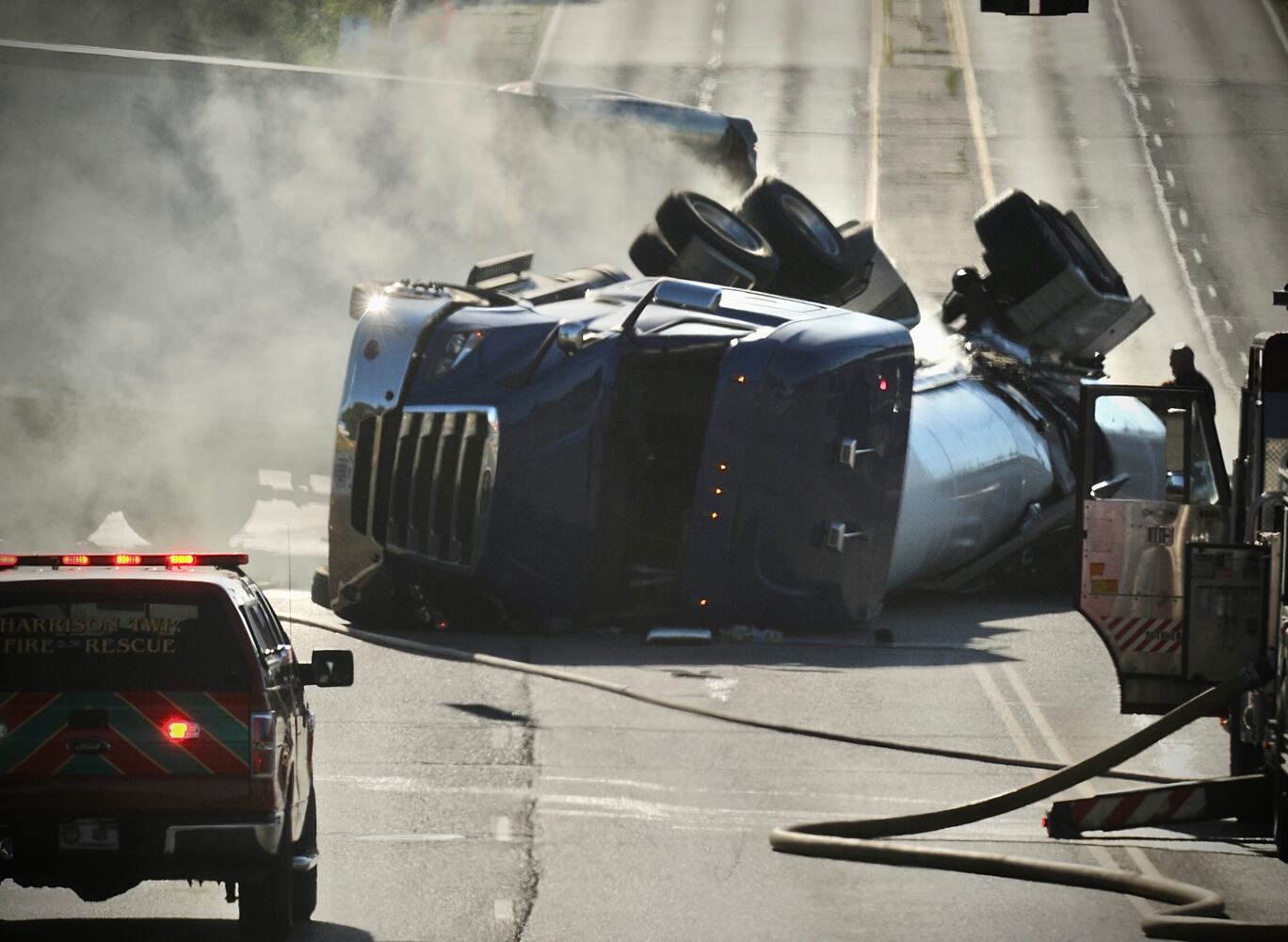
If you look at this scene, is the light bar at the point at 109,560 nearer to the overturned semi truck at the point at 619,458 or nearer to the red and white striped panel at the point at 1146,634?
the red and white striped panel at the point at 1146,634

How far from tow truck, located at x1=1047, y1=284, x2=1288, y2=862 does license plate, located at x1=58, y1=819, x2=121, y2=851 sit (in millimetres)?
3944

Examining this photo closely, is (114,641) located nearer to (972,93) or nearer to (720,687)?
(720,687)

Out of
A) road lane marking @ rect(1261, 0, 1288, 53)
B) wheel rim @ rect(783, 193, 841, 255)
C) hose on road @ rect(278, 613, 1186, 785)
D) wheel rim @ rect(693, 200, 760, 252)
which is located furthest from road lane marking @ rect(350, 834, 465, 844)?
road lane marking @ rect(1261, 0, 1288, 53)

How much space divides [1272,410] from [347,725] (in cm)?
587

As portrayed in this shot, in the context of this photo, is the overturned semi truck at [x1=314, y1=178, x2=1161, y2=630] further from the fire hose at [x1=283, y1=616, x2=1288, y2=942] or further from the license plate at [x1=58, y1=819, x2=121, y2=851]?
the license plate at [x1=58, y1=819, x2=121, y2=851]

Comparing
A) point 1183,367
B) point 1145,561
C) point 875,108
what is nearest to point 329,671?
point 1145,561

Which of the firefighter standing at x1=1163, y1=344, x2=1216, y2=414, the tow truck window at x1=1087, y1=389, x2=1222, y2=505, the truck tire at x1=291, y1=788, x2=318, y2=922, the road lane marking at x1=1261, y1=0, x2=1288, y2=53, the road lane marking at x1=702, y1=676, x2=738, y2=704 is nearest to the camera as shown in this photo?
the truck tire at x1=291, y1=788, x2=318, y2=922

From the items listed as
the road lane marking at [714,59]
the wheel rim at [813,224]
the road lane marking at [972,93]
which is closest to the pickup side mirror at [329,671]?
the wheel rim at [813,224]

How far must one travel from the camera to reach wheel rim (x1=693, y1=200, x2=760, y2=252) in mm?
22131

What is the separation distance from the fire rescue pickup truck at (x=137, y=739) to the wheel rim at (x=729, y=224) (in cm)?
1406

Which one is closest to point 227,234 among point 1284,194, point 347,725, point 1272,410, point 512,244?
point 512,244

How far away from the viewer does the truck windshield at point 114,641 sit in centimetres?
827

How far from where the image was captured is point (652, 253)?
22.0 meters

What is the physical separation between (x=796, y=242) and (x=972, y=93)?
1343 inches
